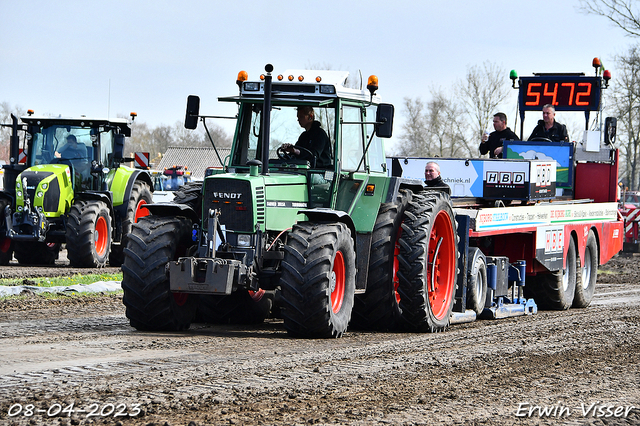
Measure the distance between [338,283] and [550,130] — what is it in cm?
735

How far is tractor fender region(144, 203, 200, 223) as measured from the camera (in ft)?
29.1

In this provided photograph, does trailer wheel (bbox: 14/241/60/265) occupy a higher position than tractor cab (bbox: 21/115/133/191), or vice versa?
tractor cab (bbox: 21/115/133/191)

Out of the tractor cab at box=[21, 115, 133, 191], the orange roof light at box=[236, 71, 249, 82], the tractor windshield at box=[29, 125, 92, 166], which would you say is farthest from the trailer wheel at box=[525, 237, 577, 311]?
the tractor windshield at box=[29, 125, 92, 166]

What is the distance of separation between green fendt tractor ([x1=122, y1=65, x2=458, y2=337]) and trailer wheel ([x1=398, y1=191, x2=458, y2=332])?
15 millimetres

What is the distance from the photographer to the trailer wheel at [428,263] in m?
9.49

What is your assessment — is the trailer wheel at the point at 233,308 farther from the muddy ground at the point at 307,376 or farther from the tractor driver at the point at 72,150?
the tractor driver at the point at 72,150

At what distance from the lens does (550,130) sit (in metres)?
14.9

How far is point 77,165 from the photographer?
684 inches

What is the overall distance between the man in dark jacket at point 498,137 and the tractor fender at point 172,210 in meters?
7.16

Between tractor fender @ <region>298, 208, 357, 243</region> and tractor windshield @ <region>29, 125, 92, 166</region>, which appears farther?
tractor windshield @ <region>29, 125, 92, 166</region>

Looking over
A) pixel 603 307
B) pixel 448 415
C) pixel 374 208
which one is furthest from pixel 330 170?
pixel 603 307

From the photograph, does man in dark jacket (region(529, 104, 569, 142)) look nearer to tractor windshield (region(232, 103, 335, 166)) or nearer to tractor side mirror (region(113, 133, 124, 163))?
tractor windshield (region(232, 103, 335, 166))
